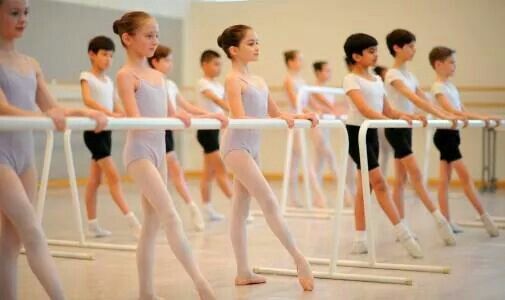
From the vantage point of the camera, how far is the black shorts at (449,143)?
21.3ft

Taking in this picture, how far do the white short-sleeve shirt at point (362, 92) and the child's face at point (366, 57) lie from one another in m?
0.09

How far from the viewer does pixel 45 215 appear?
313 inches

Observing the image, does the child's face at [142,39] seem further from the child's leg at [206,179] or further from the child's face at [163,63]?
the child's leg at [206,179]

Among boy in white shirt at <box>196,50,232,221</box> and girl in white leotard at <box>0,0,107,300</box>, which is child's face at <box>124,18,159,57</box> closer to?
girl in white leotard at <box>0,0,107,300</box>

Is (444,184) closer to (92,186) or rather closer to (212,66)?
(212,66)

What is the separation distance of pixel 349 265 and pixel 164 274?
102cm

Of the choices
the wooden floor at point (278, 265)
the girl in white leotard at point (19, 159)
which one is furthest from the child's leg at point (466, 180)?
the girl in white leotard at point (19, 159)

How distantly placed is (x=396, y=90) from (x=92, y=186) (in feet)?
7.28

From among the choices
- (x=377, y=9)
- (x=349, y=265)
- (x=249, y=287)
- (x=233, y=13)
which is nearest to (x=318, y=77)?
(x=377, y=9)

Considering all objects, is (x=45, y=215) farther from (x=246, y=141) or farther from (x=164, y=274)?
(x=246, y=141)

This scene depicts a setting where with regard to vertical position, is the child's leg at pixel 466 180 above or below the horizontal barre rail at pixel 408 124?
below

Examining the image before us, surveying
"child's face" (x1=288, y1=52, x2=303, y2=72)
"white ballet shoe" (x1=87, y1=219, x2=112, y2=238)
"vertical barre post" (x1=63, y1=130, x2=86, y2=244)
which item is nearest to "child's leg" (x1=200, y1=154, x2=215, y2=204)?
"white ballet shoe" (x1=87, y1=219, x2=112, y2=238)

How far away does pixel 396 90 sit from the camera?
6355 mm

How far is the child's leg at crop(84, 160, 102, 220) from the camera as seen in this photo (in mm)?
6590
